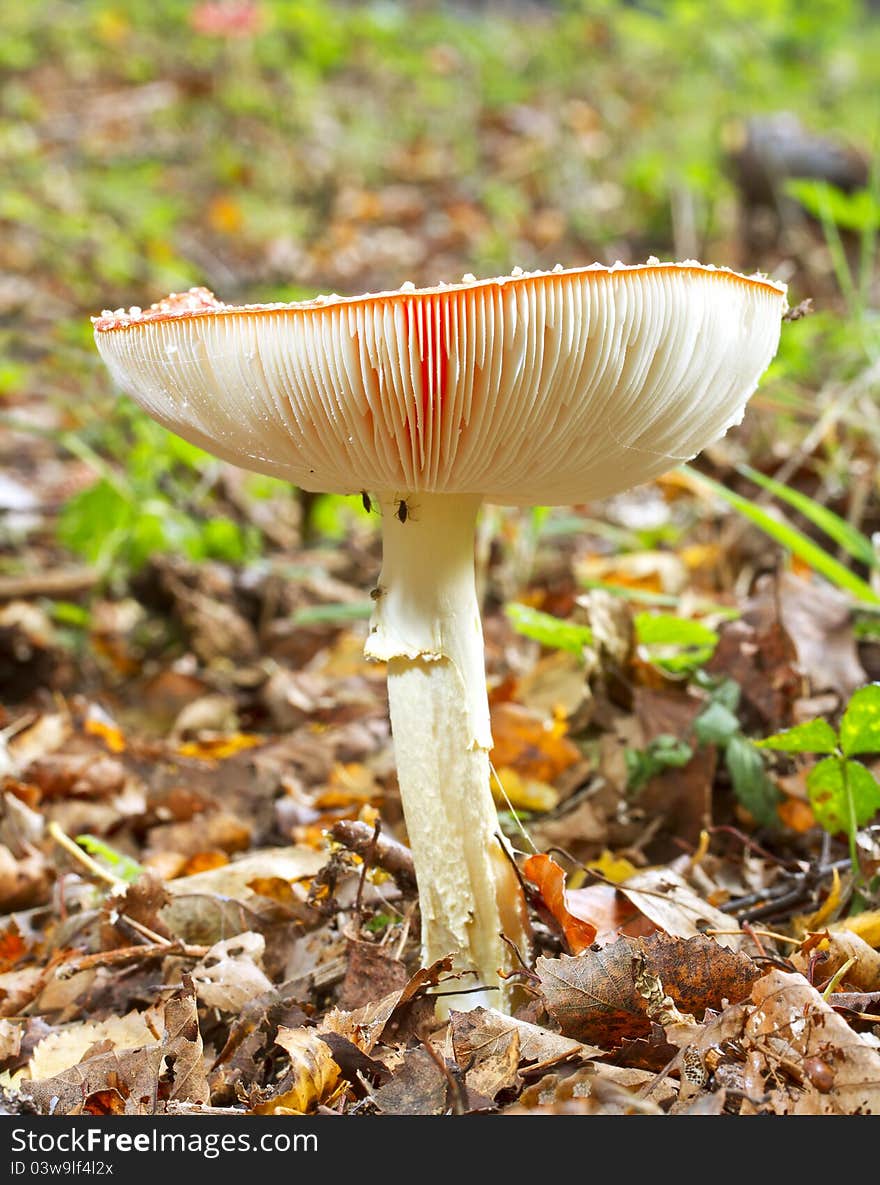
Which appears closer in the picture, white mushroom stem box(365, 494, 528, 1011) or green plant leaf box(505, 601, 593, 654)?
white mushroom stem box(365, 494, 528, 1011)

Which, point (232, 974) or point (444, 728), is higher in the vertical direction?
point (444, 728)

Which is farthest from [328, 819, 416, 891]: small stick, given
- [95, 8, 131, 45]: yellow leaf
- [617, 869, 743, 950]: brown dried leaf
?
[95, 8, 131, 45]: yellow leaf

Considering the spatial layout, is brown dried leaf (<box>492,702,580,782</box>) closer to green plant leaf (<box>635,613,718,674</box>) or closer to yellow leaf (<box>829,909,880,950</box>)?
green plant leaf (<box>635,613,718,674</box>)

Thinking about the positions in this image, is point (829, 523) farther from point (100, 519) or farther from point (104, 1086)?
point (100, 519)

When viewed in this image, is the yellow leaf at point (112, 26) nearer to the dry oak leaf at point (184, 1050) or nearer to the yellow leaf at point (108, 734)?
the yellow leaf at point (108, 734)

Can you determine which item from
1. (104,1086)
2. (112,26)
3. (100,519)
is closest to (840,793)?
(104,1086)

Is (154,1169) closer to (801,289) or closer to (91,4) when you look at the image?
(801,289)

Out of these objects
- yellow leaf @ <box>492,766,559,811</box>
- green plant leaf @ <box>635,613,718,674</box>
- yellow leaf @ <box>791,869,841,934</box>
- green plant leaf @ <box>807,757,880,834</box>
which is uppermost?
green plant leaf @ <box>635,613,718,674</box>
